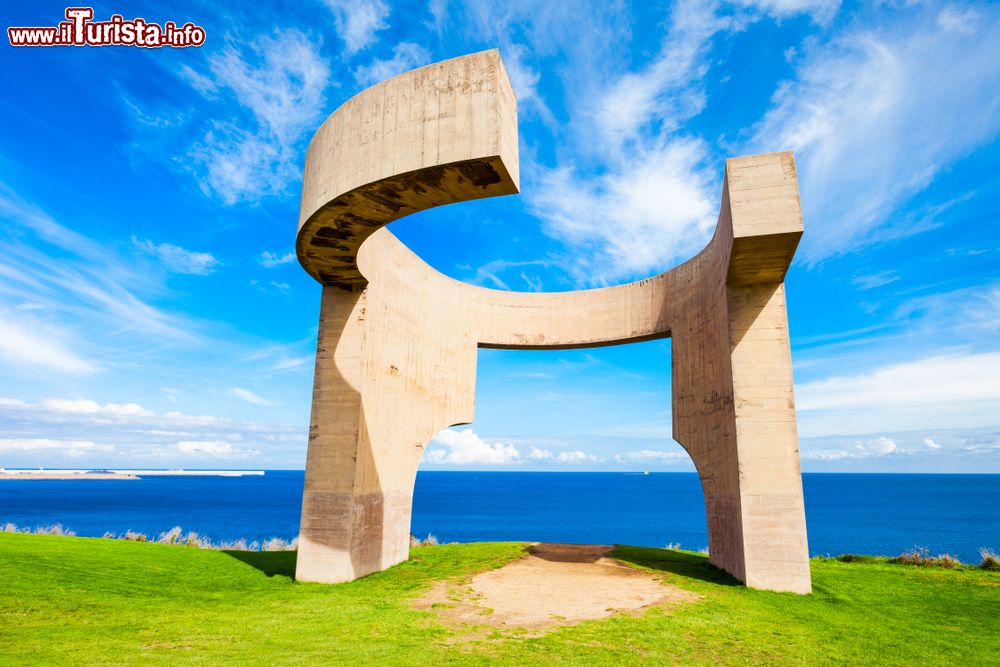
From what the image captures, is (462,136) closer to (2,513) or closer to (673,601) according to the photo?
(673,601)

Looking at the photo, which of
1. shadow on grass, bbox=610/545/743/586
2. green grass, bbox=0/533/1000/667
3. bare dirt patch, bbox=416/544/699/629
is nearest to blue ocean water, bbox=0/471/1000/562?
shadow on grass, bbox=610/545/743/586

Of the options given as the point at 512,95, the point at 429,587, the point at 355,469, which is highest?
the point at 512,95

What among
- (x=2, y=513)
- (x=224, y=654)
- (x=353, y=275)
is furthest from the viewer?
(x=2, y=513)

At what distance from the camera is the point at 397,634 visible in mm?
7418

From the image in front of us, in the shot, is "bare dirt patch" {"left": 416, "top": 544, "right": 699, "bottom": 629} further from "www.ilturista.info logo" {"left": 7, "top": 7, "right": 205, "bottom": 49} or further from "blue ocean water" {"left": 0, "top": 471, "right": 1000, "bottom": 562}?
"blue ocean water" {"left": 0, "top": 471, "right": 1000, "bottom": 562}

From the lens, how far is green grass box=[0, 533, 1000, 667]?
6590mm

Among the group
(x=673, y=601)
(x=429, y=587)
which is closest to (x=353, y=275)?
(x=429, y=587)

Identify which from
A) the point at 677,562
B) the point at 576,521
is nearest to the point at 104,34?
the point at 677,562

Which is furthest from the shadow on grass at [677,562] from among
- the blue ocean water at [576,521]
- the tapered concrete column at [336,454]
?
the blue ocean water at [576,521]

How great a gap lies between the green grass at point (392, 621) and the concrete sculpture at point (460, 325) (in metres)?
1.28

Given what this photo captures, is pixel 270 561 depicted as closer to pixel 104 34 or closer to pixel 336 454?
pixel 336 454

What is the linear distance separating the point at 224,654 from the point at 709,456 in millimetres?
10174

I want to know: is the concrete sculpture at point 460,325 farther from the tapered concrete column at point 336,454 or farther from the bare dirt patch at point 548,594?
the bare dirt patch at point 548,594

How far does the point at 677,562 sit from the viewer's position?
1321cm
